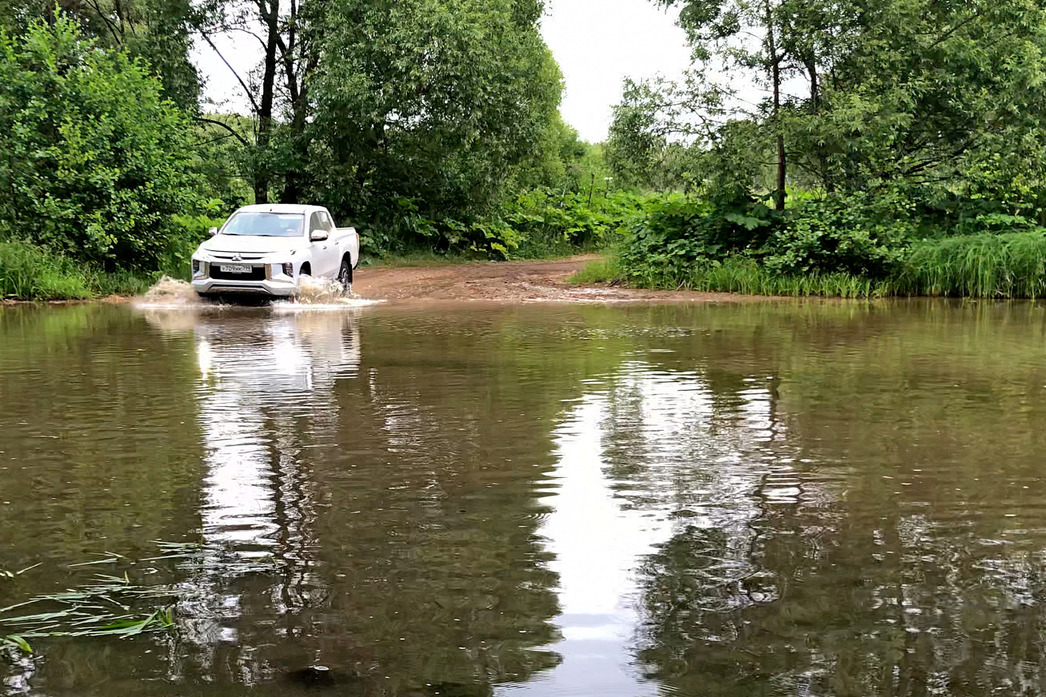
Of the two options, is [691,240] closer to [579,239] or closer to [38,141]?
[38,141]

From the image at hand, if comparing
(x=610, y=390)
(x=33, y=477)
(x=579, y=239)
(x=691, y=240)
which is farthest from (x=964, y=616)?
(x=579, y=239)

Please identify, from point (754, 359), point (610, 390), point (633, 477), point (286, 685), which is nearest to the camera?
point (286, 685)

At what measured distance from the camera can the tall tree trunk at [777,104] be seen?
23.9 metres

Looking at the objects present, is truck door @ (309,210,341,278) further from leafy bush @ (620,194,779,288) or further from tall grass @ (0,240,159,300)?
leafy bush @ (620,194,779,288)

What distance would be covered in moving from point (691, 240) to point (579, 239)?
1721 cm

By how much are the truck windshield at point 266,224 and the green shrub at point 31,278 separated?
11.1ft

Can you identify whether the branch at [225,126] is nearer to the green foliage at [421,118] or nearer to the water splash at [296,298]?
the green foliage at [421,118]

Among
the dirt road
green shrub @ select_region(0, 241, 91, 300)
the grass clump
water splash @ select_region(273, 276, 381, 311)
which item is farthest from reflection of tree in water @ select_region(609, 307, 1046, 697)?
the grass clump

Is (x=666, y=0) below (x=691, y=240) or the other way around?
the other way around

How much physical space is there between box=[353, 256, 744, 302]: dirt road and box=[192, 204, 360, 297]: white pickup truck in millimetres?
2179

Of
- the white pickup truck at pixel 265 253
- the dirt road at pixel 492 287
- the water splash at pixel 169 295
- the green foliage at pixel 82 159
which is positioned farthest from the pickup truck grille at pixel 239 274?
the green foliage at pixel 82 159

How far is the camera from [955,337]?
13.9 metres

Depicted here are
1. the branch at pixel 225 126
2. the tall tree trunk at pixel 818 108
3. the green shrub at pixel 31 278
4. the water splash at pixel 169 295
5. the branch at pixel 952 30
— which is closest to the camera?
the water splash at pixel 169 295

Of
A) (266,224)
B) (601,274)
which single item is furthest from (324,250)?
(601,274)
